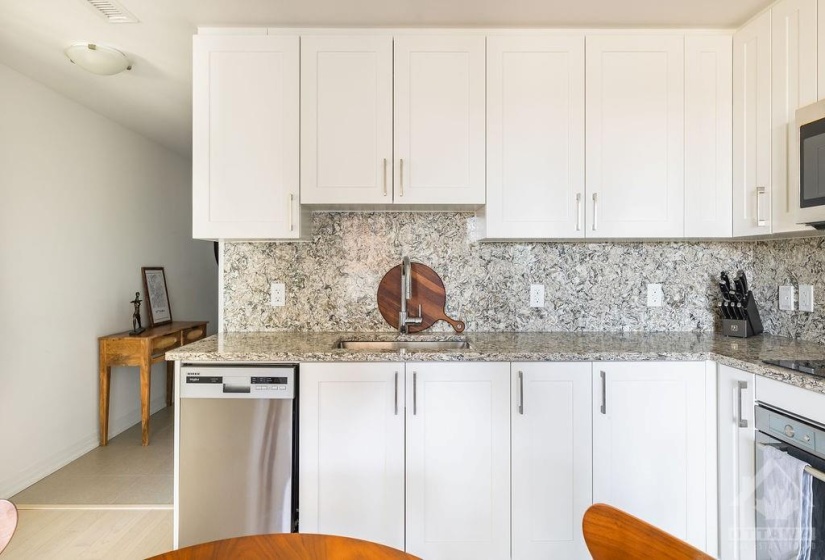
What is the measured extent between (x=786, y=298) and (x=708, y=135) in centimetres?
91

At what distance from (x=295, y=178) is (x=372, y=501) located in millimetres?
1497

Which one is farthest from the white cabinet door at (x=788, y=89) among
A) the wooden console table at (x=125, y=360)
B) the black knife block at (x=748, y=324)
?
the wooden console table at (x=125, y=360)

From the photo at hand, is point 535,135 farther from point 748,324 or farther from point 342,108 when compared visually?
point 748,324

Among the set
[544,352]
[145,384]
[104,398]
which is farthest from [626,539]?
[104,398]

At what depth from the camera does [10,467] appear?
8.33 ft

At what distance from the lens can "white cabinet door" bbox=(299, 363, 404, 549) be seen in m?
1.73

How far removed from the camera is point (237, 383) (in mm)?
1722

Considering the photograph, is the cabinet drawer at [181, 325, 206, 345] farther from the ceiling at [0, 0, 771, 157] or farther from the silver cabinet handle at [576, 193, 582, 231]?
the silver cabinet handle at [576, 193, 582, 231]

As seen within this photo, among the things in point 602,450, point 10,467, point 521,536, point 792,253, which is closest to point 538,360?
point 602,450

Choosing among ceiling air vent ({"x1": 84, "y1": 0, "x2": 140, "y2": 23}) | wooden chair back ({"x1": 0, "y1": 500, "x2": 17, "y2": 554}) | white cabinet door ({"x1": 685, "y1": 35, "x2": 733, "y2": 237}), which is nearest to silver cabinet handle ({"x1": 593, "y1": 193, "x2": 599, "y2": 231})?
white cabinet door ({"x1": 685, "y1": 35, "x2": 733, "y2": 237})

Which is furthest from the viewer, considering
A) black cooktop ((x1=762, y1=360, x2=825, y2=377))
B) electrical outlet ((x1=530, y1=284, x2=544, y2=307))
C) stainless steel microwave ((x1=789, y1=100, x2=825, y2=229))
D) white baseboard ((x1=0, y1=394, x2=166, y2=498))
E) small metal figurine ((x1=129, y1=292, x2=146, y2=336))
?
small metal figurine ((x1=129, y1=292, x2=146, y2=336))

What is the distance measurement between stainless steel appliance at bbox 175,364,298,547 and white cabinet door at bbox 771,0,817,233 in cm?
225

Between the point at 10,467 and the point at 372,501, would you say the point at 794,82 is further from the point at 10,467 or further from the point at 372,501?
the point at 10,467

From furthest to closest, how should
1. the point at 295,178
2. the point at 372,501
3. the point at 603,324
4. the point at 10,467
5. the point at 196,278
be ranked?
the point at 196,278 → the point at 10,467 → the point at 603,324 → the point at 295,178 → the point at 372,501
